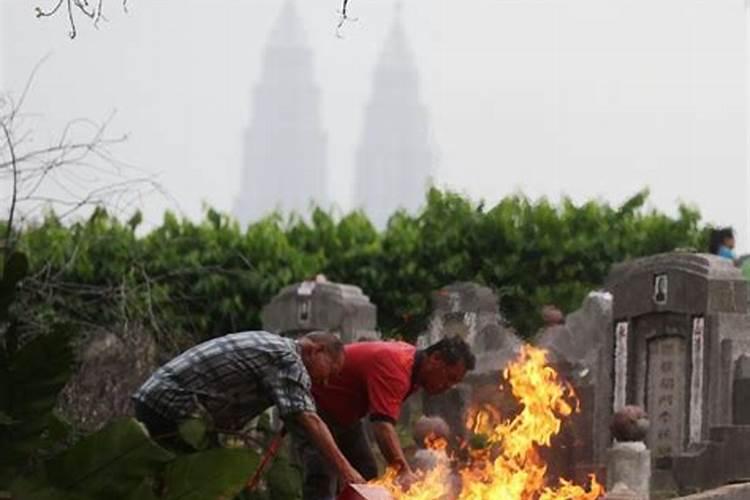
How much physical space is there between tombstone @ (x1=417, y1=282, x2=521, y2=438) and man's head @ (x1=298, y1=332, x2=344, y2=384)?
35.7 feet

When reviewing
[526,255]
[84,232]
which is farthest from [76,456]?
[526,255]

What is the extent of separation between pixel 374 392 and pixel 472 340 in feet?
50.4

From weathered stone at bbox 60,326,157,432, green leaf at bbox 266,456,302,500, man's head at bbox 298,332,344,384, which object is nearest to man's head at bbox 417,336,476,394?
man's head at bbox 298,332,344,384

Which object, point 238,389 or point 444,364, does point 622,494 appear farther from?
point 238,389

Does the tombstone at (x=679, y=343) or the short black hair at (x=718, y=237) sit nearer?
the tombstone at (x=679, y=343)

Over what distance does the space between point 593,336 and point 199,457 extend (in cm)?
1648

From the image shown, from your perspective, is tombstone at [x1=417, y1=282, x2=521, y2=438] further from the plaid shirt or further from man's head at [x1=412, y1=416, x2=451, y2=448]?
the plaid shirt

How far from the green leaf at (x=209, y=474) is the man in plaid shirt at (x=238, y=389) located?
2.45 metres

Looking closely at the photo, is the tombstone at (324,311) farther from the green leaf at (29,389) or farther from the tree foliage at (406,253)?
the green leaf at (29,389)

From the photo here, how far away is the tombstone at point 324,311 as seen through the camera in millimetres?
28078

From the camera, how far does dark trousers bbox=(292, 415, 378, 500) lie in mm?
12117

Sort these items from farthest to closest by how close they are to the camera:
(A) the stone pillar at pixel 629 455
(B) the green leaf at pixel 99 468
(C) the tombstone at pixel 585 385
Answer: (C) the tombstone at pixel 585 385
(A) the stone pillar at pixel 629 455
(B) the green leaf at pixel 99 468

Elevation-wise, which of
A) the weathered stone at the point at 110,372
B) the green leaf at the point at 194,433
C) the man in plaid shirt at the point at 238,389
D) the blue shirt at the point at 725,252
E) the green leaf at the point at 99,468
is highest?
the blue shirt at the point at 725,252

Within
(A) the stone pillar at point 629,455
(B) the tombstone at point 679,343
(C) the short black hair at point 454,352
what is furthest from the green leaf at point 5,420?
(B) the tombstone at point 679,343
